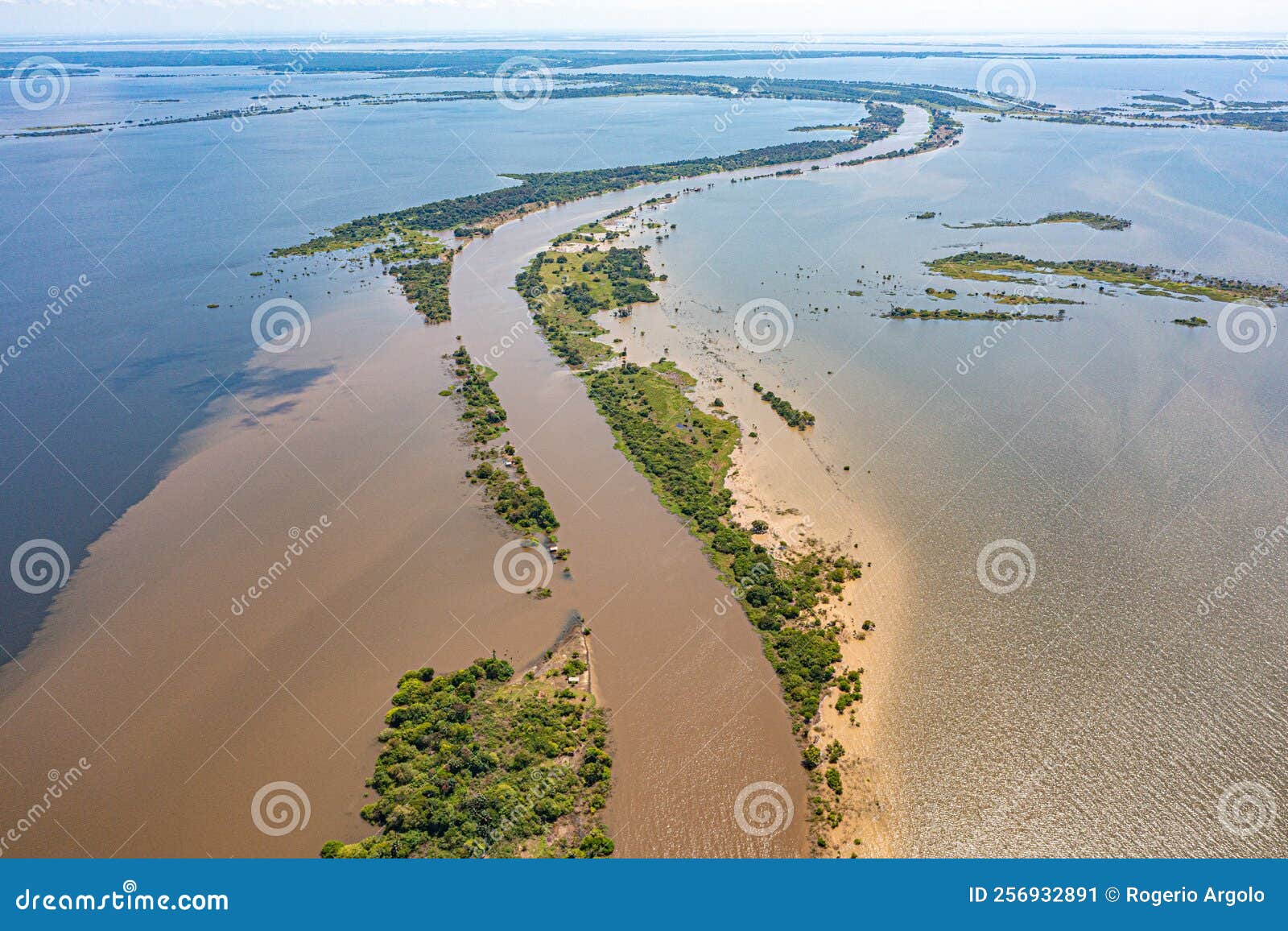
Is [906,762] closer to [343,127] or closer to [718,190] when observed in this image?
[718,190]

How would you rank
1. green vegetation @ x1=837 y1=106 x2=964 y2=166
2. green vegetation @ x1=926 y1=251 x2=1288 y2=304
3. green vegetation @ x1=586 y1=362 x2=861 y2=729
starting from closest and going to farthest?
1. green vegetation @ x1=586 y1=362 x2=861 y2=729
2. green vegetation @ x1=926 y1=251 x2=1288 y2=304
3. green vegetation @ x1=837 y1=106 x2=964 y2=166

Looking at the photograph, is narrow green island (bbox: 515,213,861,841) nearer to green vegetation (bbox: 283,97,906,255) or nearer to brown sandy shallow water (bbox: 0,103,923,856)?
brown sandy shallow water (bbox: 0,103,923,856)

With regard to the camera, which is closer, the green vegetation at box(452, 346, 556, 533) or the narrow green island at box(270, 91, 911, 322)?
the green vegetation at box(452, 346, 556, 533)

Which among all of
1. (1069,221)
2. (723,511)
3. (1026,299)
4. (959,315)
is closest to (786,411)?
(723,511)

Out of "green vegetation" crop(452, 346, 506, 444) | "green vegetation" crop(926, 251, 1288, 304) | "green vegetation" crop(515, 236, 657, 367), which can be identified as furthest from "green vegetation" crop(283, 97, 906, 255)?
"green vegetation" crop(926, 251, 1288, 304)

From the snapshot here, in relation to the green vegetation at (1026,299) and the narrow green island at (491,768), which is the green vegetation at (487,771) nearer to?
the narrow green island at (491,768)

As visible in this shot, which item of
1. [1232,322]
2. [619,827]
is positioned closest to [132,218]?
[619,827]
